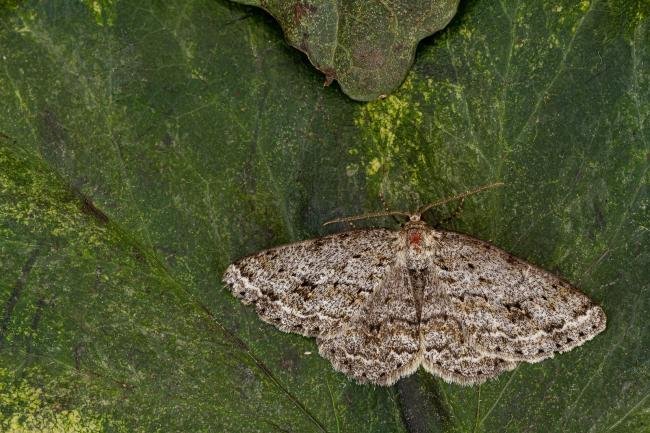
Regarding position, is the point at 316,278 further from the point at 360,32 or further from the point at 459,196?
the point at 360,32

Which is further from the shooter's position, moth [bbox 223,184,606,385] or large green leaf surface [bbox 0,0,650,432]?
moth [bbox 223,184,606,385]

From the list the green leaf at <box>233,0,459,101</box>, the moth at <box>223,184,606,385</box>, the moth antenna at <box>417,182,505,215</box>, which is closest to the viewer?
the green leaf at <box>233,0,459,101</box>

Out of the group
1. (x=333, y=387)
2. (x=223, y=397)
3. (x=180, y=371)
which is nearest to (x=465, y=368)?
(x=333, y=387)

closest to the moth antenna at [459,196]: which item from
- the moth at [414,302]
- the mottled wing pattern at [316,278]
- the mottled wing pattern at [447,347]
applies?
the moth at [414,302]

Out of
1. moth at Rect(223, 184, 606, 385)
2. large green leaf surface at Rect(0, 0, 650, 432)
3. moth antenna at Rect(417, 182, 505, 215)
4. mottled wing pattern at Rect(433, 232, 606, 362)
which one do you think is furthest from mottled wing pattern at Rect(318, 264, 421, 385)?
moth antenna at Rect(417, 182, 505, 215)

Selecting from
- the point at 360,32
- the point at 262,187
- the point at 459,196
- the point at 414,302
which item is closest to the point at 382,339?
the point at 414,302

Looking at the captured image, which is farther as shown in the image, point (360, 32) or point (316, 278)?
point (316, 278)

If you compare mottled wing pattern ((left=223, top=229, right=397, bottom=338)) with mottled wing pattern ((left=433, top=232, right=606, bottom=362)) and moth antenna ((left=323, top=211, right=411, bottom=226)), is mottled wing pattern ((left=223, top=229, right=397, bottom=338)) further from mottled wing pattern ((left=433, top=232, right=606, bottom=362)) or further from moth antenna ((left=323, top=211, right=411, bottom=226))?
mottled wing pattern ((left=433, top=232, right=606, bottom=362))
